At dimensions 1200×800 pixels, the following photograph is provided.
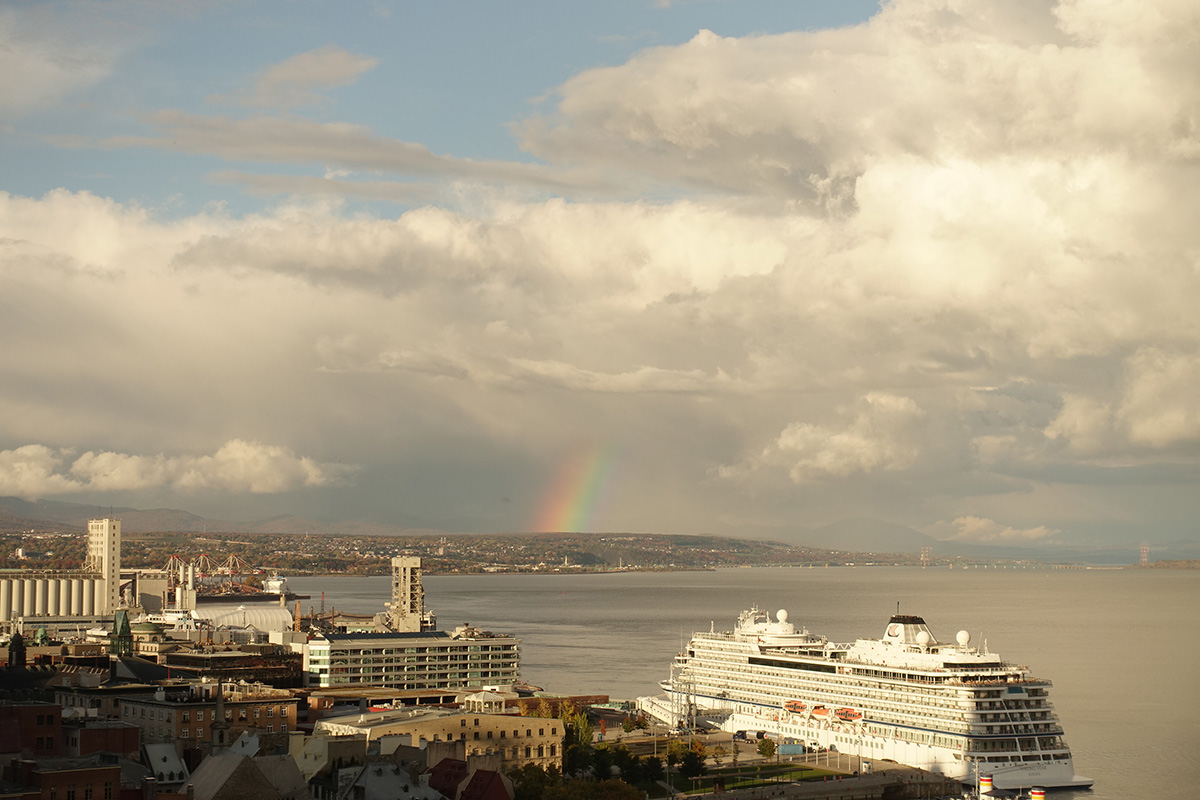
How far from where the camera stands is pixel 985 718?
7731cm

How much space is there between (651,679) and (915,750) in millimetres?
47611

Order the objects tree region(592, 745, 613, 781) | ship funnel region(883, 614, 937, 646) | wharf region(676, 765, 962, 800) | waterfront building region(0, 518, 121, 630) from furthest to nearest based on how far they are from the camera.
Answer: waterfront building region(0, 518, 121, 630)
ship funnel region(883, 614, 937, 646)
wharf region(676, 765, 962, 800)
tree region(592, 745, 613, 781)

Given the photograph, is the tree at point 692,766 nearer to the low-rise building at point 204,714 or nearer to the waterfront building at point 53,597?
the low-rise building at point 204,714

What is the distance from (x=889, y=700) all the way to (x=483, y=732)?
2848 centimetres

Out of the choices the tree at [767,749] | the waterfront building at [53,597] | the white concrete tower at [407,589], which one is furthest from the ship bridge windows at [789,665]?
the waterfront building at [53,597]

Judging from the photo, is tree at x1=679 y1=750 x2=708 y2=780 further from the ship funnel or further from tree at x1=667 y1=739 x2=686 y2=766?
the ship funnel

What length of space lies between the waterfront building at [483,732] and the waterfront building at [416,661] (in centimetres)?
4226

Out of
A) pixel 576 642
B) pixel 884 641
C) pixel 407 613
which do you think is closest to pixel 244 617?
pixel 407 613

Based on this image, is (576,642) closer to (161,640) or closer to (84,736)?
(161,640)

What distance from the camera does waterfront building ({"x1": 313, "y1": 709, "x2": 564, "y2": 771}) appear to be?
215 ft

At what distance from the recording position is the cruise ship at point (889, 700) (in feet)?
251

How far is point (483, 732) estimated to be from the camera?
67062 mm

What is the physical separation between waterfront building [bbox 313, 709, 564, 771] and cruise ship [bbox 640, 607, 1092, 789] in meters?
23.9

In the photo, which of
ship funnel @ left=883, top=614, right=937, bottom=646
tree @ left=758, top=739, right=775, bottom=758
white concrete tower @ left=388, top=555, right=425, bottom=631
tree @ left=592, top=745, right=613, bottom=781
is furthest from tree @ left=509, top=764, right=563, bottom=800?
white concrete tower @ left=388, top=555, right=425, bottom=631
